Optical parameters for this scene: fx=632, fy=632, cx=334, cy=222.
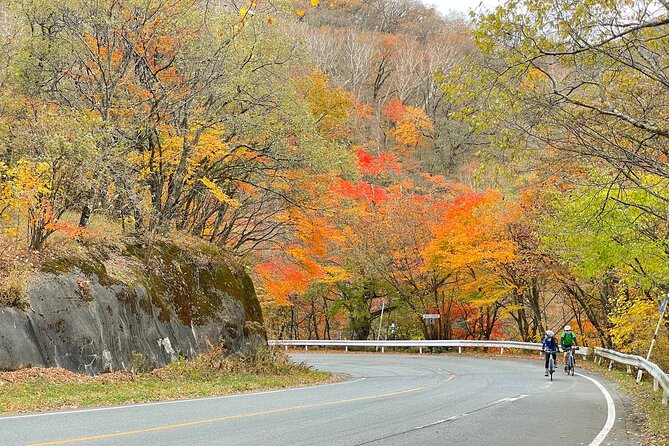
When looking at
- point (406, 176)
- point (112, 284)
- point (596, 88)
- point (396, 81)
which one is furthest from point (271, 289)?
point (396, 81)

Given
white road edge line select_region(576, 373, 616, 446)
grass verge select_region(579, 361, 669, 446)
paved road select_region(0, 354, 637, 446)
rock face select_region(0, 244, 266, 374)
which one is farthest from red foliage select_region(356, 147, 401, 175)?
paved road select_region(0, 354, 637, 446)

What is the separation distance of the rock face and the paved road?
3862 mm

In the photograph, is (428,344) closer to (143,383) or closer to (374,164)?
(374,164)

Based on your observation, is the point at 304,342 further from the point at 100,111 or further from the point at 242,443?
the point at 242,443

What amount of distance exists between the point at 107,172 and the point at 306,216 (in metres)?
8.81

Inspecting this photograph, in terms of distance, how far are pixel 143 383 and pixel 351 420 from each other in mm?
6661

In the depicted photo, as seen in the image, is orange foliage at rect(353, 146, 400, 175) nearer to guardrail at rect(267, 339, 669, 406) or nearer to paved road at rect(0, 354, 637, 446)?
guardrail at rect(267, 339, 669, 406)

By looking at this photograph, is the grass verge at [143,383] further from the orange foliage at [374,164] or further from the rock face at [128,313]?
the orange foliage at [374,164]

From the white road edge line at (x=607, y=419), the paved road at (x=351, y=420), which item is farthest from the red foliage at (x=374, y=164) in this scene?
the paved road at (x=351, y=420)

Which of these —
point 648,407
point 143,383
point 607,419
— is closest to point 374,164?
point 143,383

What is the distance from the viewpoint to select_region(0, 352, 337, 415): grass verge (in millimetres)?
11055

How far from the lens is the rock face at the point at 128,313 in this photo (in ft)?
45.0

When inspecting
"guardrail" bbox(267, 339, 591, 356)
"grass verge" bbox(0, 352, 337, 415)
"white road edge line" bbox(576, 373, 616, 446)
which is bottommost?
"grass verge" bbox(0, 352, 337, 415)

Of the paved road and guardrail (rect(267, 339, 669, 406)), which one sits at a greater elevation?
guardrail (rect(267, 339, 669, 406))
